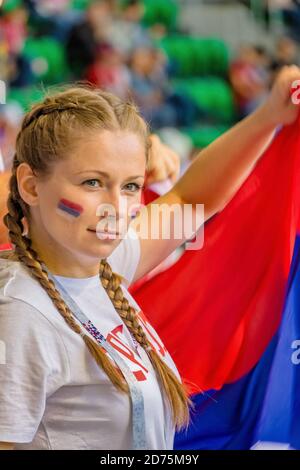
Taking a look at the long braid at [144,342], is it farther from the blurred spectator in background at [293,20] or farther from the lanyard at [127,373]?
the blurred spectator in background at [293,20]

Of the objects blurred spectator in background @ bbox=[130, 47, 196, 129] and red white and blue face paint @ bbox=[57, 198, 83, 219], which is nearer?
red white and blue face paint @ bbox=[57, 198, 83, 219]

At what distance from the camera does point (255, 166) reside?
165 centimetres

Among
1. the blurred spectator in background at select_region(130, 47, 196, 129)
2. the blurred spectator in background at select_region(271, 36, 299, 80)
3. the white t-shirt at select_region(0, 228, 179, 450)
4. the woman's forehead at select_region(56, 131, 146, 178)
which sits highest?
the blurred spectator in background at select_region(271, 36, 299, 80)

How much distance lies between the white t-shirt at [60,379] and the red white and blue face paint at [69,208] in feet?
0.31

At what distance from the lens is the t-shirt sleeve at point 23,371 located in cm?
123

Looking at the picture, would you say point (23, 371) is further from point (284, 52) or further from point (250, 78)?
point (284, 52)

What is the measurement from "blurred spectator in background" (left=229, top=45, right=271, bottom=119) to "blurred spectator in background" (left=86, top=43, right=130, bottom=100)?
0.68 metres

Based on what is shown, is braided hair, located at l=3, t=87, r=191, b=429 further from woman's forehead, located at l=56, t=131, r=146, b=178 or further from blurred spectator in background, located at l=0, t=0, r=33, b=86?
blurred spectator in background, located at l=0, t=0, r=33, b=86

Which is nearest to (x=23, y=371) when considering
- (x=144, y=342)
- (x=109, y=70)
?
(x=144, y=342)

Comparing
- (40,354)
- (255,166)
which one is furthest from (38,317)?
(255,166)

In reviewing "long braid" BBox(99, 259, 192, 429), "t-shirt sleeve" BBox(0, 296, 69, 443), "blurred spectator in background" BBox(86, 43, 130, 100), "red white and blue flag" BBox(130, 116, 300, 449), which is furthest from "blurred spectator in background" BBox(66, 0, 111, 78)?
"t-shirt sleeve" BBox(0, 296, 69, 443)

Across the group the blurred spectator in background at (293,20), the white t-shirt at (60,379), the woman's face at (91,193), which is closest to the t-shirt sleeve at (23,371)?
the white t-shirt at (60,379)

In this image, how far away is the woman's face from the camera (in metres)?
1.30

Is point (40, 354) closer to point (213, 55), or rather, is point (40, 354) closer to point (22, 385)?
point (22, 385)
